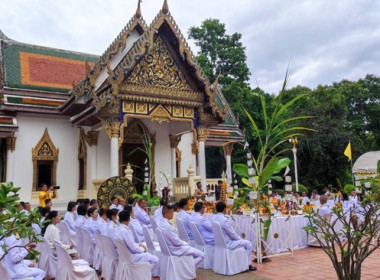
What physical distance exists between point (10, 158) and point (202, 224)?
9569mm

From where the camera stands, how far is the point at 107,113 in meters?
11.9

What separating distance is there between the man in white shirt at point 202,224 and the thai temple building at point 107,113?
18.2 ft

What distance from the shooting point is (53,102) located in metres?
14.7

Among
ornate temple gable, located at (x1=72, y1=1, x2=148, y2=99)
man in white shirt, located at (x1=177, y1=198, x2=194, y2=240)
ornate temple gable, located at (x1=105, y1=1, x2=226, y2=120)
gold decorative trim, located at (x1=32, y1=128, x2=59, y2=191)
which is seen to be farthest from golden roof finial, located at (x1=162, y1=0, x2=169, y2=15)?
man in white shirt, located at (x1=177, y1=198, x2=194, y2=240)

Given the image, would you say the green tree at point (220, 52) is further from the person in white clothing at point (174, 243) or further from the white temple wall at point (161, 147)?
the person in white clothing at point (174, 243)

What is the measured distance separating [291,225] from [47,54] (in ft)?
46.3

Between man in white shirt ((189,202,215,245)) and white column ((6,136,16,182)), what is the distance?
9312 millimetres

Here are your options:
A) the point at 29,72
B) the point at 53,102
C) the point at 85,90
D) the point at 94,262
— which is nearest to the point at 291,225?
the point at 94,262

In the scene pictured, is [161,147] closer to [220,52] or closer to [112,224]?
[112,224]

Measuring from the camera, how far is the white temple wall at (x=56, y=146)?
1401 cm

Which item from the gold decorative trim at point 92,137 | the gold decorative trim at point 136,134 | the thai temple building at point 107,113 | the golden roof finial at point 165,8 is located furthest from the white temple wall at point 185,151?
the golden roof finial at point 165,8

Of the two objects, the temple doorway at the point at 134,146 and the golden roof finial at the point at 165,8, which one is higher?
the golden roof finial at the point at 165,8

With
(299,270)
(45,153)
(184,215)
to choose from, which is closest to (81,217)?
(184,215)

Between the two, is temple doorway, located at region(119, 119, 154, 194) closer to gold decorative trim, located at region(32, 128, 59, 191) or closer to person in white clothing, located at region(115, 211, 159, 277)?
gold decorative trim, located at region(32, 128, 59, 191)
